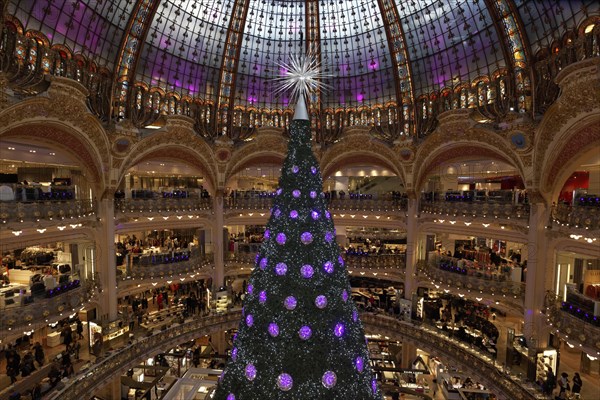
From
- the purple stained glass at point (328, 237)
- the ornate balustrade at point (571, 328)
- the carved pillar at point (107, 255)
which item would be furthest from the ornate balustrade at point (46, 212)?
the ornate balustrade at point (571, 328)

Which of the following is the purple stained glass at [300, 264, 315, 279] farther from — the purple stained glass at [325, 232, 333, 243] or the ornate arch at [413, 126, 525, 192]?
the ornate arch at [413, 126, 525, 192]

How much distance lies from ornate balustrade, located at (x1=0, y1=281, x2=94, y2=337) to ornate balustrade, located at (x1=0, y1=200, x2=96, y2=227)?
3.44m

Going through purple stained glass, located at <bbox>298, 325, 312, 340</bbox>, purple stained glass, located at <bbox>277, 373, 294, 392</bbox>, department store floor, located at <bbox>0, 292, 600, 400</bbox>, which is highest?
purple stained glass, located at <bbox>298, 325, 312, 340</bbox>

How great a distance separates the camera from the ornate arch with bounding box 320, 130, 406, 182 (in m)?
27.8

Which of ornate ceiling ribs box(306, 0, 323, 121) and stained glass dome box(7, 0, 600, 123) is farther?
ornate ceiling ribs box(306, 0, 323, 121)

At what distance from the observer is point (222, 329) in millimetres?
25203

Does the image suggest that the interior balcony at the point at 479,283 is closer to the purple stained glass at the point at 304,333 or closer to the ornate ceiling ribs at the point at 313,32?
the ornate ceiling ribs at the point at 313,32

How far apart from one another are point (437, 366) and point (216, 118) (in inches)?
870

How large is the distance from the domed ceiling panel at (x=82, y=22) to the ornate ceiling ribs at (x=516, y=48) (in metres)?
20.7

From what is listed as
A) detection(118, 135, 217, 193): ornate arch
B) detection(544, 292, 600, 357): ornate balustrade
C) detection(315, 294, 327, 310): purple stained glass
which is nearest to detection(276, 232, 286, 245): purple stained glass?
detection(315, 294, 327, 310): purple stained glass

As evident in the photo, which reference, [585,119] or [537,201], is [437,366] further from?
[585,119]

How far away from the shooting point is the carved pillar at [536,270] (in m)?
19.3

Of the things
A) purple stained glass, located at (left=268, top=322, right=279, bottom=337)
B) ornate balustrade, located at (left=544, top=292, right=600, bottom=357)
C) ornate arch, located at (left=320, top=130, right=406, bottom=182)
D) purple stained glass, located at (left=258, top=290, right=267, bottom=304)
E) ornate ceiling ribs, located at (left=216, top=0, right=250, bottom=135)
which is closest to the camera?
purple stained glass, located at (left=268, top=322, right=279, bottom=337)

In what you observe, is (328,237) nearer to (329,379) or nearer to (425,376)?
(329,379)
